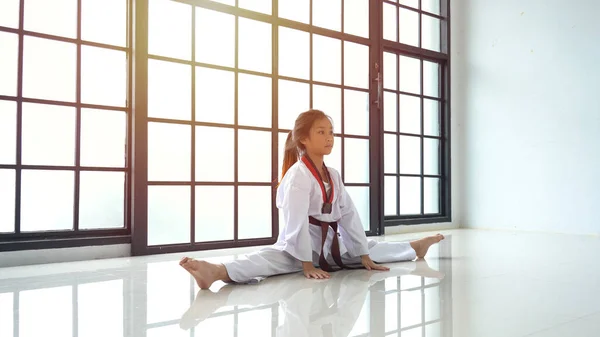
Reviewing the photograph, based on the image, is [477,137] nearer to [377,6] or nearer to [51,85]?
[377,6]

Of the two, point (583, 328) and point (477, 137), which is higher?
point (477, 137)

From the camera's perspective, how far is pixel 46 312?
1410 millimetres

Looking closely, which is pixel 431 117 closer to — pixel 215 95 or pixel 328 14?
pixel 328 14

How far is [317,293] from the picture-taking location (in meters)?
1.64

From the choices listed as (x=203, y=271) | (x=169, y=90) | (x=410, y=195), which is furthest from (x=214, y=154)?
(x=410, y=195)

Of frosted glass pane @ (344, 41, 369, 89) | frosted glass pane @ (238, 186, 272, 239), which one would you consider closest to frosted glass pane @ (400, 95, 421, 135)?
frosted glass pane @ (344, 41, 369, 89)

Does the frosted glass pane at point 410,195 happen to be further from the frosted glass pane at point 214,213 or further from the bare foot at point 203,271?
the bare foot at point 203,271

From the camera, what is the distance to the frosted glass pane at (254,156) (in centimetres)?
320

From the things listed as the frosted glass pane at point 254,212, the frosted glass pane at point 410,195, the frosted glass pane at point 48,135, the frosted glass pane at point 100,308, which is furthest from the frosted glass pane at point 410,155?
the frosted glass pane at point 100,308

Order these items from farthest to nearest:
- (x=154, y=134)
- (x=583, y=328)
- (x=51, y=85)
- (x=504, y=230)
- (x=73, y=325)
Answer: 1. (x=504, y=230)
2. (x=154, y=134)
3. (x=51, y=85)
4. (x=73, y=325)
5. (x=583, y=328)

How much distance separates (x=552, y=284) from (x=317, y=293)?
0.83m

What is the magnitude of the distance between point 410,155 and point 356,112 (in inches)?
31.5

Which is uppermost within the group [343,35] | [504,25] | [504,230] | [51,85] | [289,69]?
[504,25]

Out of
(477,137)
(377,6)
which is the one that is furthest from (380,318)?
(477,137)
